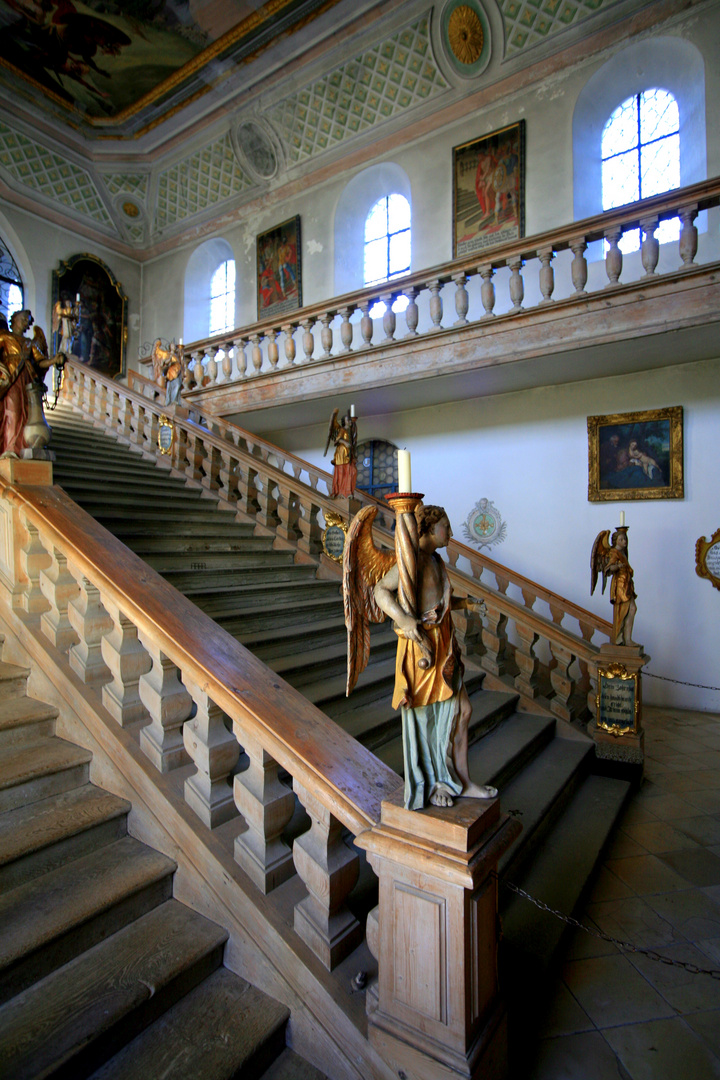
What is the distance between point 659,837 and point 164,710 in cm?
303

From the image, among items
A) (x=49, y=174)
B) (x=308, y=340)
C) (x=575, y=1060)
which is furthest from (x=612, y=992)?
(x=49, y=174)

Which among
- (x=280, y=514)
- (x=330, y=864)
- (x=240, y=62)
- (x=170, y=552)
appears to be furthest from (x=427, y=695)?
(x=240, y=62)

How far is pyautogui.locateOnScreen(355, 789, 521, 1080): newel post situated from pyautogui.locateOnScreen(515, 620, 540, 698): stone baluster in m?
2.94

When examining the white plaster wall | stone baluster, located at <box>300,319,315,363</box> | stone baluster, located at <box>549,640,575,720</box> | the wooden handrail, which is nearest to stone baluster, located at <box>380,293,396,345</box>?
stone baluster, located at <box>300,319,315,363</box>

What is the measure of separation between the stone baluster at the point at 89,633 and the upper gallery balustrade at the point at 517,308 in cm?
494

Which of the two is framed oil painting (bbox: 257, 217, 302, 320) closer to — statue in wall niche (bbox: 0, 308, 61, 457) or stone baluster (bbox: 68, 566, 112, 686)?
statue in wall niche (bbox: 0, 308, 61, 457)

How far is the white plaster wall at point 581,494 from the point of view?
6309mm

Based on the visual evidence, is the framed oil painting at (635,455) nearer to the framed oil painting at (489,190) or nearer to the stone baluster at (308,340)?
the framed oil painting at (489,190)

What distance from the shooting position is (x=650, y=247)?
5.31 meters

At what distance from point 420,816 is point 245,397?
784cm

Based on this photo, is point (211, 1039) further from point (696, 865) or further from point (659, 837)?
point (659, 837)

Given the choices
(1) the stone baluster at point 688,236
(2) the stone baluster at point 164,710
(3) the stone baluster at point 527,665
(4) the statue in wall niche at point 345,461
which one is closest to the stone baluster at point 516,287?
(1) the stone baluster at point 688,236

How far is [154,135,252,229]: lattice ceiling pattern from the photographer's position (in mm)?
11508

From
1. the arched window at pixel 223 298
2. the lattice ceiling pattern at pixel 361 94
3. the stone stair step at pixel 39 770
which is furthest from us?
the arched window at pixel 223 298
